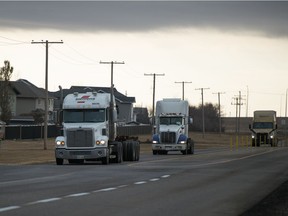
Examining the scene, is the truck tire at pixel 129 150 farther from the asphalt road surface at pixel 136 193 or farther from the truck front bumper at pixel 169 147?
the truck front bumper at pixel 169 147

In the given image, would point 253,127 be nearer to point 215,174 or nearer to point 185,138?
point 185,138

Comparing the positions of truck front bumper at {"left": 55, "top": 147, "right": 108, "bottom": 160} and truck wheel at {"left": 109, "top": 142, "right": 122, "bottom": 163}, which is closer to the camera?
truck front bumper at {"left": 55, "top": 147, "right": 108, "bottom": 160}

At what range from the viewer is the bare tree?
10004cm

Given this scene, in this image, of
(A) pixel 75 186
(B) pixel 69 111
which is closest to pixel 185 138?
(B) pixel 69 111

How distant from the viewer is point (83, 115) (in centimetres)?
3744

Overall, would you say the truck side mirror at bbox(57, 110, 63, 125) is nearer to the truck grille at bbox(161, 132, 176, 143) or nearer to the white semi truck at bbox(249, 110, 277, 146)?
the truck grille at bbox(161, 132, 176, 143)

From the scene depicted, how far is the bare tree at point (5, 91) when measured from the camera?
10004 centimetres

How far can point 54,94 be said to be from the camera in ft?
506

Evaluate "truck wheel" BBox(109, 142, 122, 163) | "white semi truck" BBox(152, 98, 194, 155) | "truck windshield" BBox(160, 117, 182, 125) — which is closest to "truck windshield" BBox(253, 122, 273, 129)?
"white semi truck" BBox(152, 98, 194, 155)

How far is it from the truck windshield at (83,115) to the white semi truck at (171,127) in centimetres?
1793

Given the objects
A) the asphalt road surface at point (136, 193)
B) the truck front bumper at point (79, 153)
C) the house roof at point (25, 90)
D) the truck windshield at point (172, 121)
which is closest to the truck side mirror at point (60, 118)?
the truck front bumper at point (79, 153)

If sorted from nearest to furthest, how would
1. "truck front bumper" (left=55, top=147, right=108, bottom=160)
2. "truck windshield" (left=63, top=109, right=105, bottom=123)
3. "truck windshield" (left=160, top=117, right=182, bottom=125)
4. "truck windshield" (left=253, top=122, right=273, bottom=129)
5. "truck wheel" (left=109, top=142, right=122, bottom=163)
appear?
1. "truck front bumper" (left=55, top=147, right=108, bottom=160)
2. "truck windshield" (left=63, top=109, right=105, bottom=123)
3. "truck wheel" (left=109, top=142, right=122, bottom=163)
4. "truck windshield" (left=160, top=117, right=182, bottom=125)
5. "truck windshield" (left=253, top=122, right=273, bottom=129)

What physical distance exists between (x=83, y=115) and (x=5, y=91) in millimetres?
64681

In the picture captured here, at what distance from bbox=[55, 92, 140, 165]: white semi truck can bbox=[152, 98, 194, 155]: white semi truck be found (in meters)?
15.9
